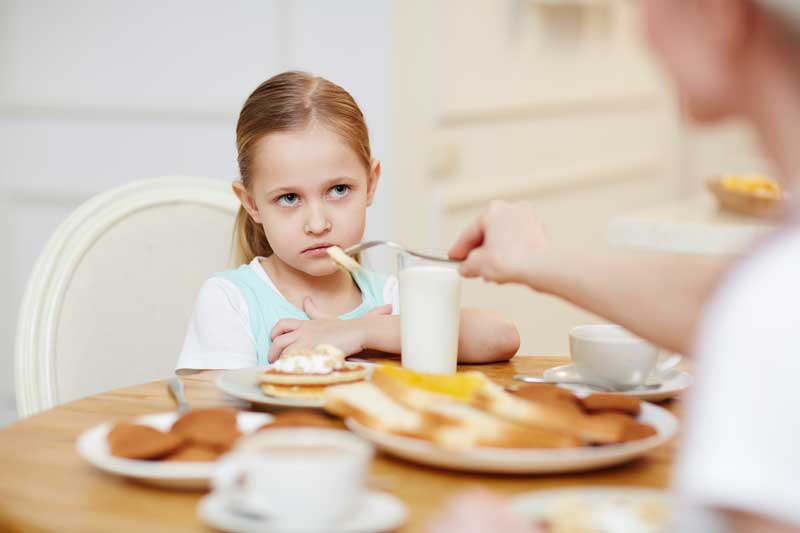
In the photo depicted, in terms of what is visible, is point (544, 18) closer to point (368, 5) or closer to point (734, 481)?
point (368, 5)

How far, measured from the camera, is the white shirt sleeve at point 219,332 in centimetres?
160

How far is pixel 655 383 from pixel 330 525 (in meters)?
0.70

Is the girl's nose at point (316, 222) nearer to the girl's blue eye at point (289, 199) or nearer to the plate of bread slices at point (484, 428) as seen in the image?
the girl's blue eye at point (289, 199)

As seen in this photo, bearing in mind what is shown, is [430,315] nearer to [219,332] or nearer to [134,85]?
[219,332]

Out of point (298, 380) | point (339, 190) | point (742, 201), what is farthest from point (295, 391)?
point (742, 201)

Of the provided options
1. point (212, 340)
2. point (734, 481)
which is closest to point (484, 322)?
point (212, 340)

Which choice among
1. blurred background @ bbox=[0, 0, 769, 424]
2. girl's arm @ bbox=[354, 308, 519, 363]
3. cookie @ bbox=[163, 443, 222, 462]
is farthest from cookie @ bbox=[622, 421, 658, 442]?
blurred background @ bbox=[0, 0, 769, 424]

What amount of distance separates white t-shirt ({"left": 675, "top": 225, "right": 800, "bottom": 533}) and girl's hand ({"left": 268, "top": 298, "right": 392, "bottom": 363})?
1.00m

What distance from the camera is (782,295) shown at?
0.52m

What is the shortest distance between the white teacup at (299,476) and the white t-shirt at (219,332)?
2.83ft

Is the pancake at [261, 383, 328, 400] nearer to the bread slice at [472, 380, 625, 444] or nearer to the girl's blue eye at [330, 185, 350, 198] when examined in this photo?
the bread slice at [472, 380, 625, 444]

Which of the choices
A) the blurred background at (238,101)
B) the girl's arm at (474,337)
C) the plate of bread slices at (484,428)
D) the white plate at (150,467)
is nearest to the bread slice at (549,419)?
the plate of bread slices at (484,428)

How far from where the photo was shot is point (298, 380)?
1.17 meters

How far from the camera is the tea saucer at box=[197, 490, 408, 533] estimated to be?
2.42 ft
